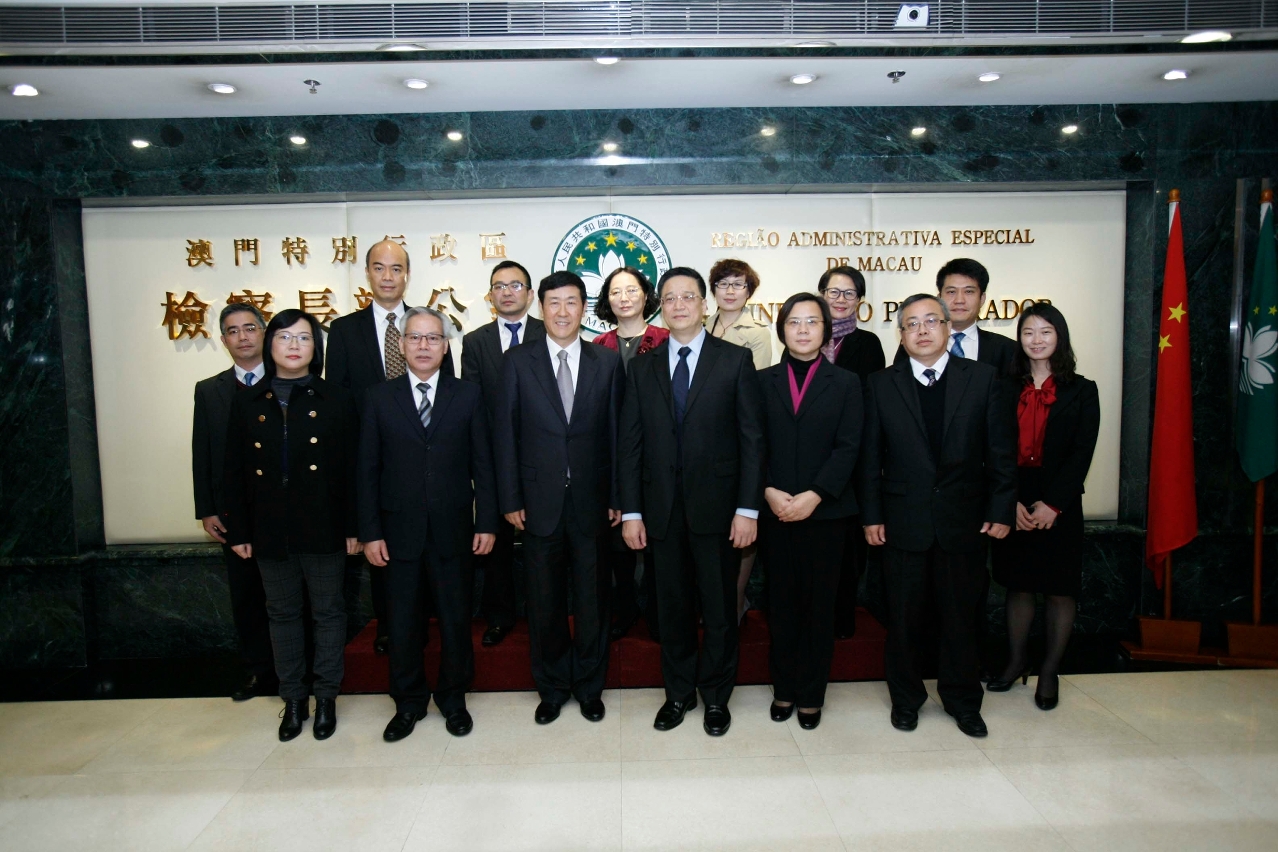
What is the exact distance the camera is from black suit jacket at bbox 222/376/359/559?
298cm

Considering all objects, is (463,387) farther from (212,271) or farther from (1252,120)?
(1252,120)

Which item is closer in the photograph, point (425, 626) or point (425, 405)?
point (425, 405)

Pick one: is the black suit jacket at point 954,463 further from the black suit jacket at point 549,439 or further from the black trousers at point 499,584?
the black trousers at point 499,584

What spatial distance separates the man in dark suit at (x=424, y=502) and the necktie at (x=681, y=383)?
78 centimetres

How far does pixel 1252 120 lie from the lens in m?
4.18

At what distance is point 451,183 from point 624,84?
1.08m

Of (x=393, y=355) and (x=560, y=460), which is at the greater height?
(x=393, y=355)

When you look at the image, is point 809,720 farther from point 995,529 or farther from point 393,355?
point 393,355

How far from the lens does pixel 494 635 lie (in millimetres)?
3584

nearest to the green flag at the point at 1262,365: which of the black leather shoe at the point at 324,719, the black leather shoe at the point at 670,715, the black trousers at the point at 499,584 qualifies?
the black leather shoe at the point at 670,715

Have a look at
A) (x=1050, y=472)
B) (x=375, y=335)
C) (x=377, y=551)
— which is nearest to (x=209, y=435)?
(x=375, y=335)

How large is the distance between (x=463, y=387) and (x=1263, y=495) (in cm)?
410

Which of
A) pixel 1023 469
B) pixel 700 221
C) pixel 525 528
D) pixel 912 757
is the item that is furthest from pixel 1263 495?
pixel 525 528

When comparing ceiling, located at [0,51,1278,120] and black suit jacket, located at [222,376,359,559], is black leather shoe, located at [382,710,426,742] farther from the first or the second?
ceiling, located at [0,51,1278,120]
